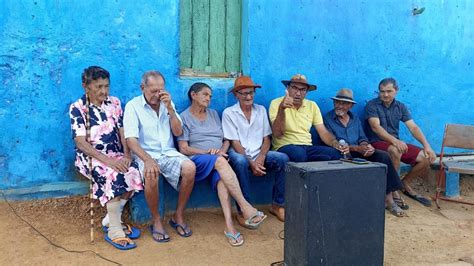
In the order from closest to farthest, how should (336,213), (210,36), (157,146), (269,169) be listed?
(336,213)
(157,146)
(269,169)
(210,36)

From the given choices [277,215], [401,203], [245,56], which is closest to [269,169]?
[277,215]

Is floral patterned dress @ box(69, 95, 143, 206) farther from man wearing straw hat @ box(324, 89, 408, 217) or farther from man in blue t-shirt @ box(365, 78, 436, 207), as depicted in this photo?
man in blue t-shirt @ box(365, 78, 436, 207)

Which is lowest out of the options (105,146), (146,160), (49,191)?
(49,191)

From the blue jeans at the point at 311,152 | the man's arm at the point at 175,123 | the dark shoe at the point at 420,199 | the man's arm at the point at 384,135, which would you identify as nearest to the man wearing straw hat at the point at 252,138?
the blue jeans at the point at 311,152

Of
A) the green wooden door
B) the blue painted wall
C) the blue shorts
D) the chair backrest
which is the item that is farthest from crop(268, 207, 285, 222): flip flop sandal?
the chair backrest

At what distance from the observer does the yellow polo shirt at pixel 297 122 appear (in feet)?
Answer: 14.9

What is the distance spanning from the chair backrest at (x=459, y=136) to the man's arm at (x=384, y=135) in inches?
33.7

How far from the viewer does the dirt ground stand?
10.7 ft

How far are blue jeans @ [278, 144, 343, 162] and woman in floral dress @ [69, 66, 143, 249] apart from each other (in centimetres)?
160

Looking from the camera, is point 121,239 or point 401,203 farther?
point 401,203

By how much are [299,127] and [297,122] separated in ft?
0.20

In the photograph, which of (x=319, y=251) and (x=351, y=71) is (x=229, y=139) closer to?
(x=319, y=251)

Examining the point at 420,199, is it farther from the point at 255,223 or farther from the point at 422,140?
the point at 255,223

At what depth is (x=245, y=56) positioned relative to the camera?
4.73 metres
